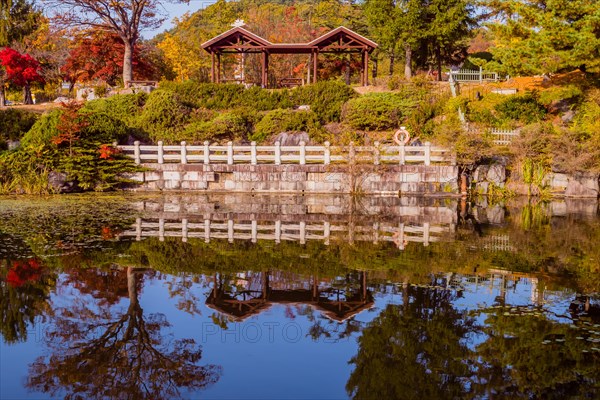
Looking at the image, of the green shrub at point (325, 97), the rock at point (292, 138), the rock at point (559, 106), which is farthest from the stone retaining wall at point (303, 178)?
the rock at point (559, 106)

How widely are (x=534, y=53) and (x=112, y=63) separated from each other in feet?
82.3

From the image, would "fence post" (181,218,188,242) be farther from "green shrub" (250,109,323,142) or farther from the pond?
"green shrub" (250,109,323,142)

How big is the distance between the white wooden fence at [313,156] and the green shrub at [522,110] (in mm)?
6054

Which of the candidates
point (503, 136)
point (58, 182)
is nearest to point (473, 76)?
point (503, 136)

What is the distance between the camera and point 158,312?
8109 millimetres

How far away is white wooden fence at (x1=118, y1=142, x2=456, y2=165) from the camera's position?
874 inches

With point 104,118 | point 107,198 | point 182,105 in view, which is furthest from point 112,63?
point 107,198

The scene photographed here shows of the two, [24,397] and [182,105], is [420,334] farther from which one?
A: [182,105]

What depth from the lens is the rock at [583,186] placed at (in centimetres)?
2178

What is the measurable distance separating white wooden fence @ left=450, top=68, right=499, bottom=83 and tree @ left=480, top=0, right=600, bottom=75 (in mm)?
9897

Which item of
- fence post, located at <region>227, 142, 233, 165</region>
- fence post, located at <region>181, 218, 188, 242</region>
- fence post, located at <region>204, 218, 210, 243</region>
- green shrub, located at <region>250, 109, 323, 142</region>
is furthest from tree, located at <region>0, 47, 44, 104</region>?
fence post, located at <region>204, 218, 210, 243</region>

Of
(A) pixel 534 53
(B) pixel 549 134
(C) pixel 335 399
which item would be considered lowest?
(C) pixel 335 399

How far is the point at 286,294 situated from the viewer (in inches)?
354

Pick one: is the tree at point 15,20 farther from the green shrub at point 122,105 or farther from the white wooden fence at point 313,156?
the white wooden fence at point 313,156
